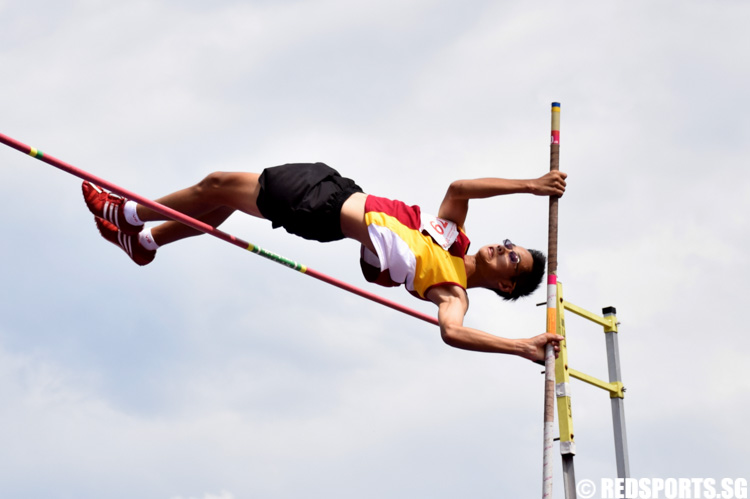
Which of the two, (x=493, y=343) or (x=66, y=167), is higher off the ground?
(x=66, y=167)

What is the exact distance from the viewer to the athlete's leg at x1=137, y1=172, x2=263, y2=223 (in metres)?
6.71

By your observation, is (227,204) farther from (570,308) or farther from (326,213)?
(570,308)

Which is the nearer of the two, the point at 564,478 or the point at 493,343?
the point at 493,343

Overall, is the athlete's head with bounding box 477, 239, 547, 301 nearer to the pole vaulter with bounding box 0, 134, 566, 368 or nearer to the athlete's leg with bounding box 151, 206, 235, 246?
the pole vaulter with bounding box 0, 134, 566, 368

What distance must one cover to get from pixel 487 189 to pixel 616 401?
2.00 metres

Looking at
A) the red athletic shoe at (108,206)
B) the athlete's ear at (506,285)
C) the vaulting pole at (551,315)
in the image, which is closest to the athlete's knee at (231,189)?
the red athletic shoe at (108,206)

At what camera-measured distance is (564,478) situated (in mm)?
6801

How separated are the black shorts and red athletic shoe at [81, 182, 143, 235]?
100 centimetres

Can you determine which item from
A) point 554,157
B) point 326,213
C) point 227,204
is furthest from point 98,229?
point 554,157

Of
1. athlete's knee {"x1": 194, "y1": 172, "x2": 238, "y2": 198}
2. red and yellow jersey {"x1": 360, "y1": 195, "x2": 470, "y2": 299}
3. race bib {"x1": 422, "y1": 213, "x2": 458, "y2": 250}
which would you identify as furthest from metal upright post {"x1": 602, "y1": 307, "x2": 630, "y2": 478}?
athlete's knee {"x1": 194, "y1": 172, "x2": 238, "y2": 198}

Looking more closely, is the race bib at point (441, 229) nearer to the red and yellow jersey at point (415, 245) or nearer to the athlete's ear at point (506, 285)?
the red and yellow jersey at point (415, 245)

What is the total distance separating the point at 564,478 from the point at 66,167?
3354 mm

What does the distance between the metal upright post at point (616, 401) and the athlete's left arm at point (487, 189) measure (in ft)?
5.12

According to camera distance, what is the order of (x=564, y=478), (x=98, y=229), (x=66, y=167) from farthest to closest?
(x=98, y=229) < (x=564, y=478) < (x=66, y=167)
